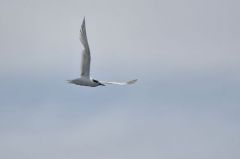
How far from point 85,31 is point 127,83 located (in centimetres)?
1385

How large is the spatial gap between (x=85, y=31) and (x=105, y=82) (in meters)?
10.2

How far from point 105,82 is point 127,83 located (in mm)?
4377

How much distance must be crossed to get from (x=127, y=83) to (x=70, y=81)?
9.94 meters

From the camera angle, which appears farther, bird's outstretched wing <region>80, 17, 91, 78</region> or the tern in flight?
the tern in flight

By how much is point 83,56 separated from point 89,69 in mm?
2031

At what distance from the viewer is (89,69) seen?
168125 millimetres

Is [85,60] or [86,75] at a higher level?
[85,60]

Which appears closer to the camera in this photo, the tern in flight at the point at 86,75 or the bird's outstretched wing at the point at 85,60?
the bird's outstretched wing at the point at 85,60

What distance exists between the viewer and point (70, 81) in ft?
541

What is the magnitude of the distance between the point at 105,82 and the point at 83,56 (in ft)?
14.7

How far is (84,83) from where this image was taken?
548 feet

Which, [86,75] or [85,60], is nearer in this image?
[85,60]

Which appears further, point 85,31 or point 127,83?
point 127,83
